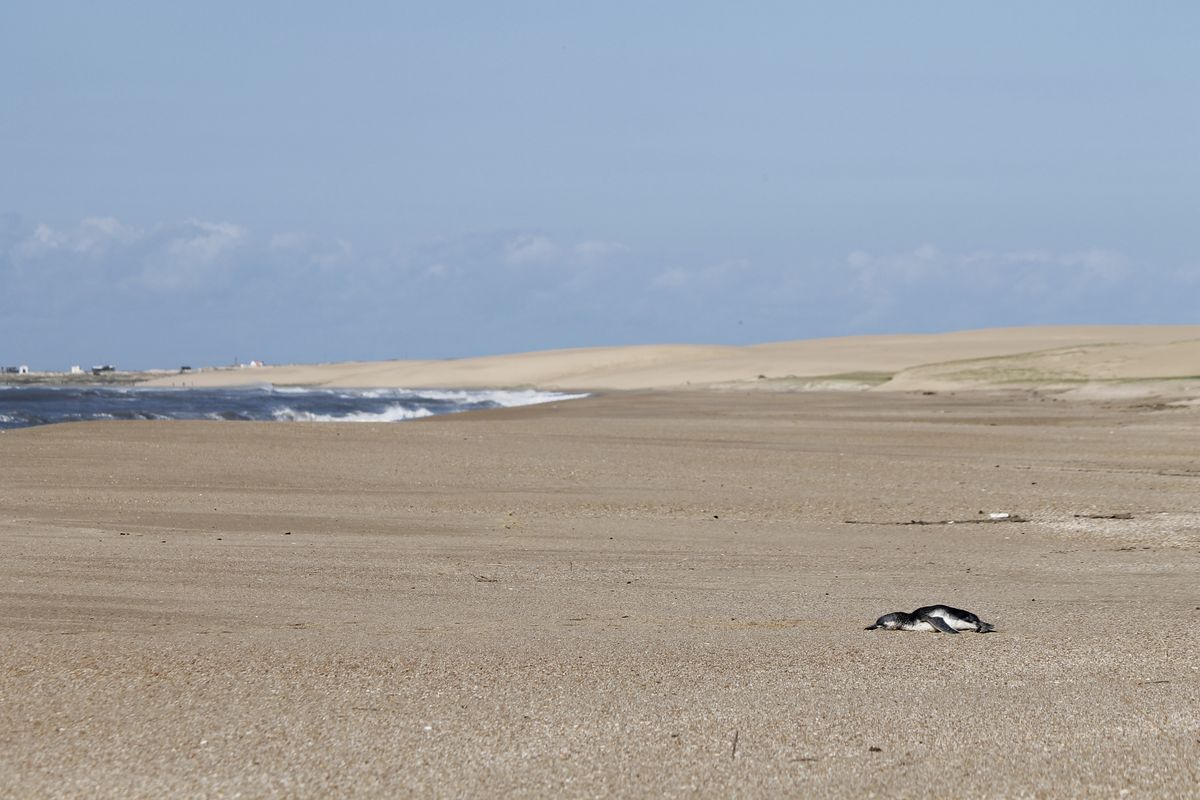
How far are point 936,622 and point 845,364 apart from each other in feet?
192

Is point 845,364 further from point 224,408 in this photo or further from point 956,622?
point 956,622

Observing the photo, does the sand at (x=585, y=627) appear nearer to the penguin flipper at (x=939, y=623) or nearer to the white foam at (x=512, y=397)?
the penguin flipper at (x=939, y=623)

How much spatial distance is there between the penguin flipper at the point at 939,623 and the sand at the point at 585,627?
8 centimetres

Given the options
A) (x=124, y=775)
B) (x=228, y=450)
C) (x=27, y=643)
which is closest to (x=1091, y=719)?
(x=124, y=775)

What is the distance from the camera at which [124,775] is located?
453 cm

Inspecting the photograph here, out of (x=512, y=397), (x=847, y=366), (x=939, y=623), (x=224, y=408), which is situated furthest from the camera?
Answer: (x=847, y=366)

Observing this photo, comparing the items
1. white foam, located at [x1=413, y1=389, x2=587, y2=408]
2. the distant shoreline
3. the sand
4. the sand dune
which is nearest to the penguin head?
the sand

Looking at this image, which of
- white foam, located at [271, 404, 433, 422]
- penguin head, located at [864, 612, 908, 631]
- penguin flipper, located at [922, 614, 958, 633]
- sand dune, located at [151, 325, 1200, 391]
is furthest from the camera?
white foam, located at [271, 404, 433, 422]

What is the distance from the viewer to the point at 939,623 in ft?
22.6

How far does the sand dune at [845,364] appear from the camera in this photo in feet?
124

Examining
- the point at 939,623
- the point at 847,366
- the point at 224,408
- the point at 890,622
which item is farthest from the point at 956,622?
the point at 847,366

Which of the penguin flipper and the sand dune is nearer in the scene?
A: the penguin flipper

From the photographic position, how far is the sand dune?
37656 millimetres

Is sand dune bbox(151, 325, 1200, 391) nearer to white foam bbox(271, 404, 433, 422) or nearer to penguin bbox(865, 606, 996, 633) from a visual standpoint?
white foam bbox(271, 404, 433, 422)
